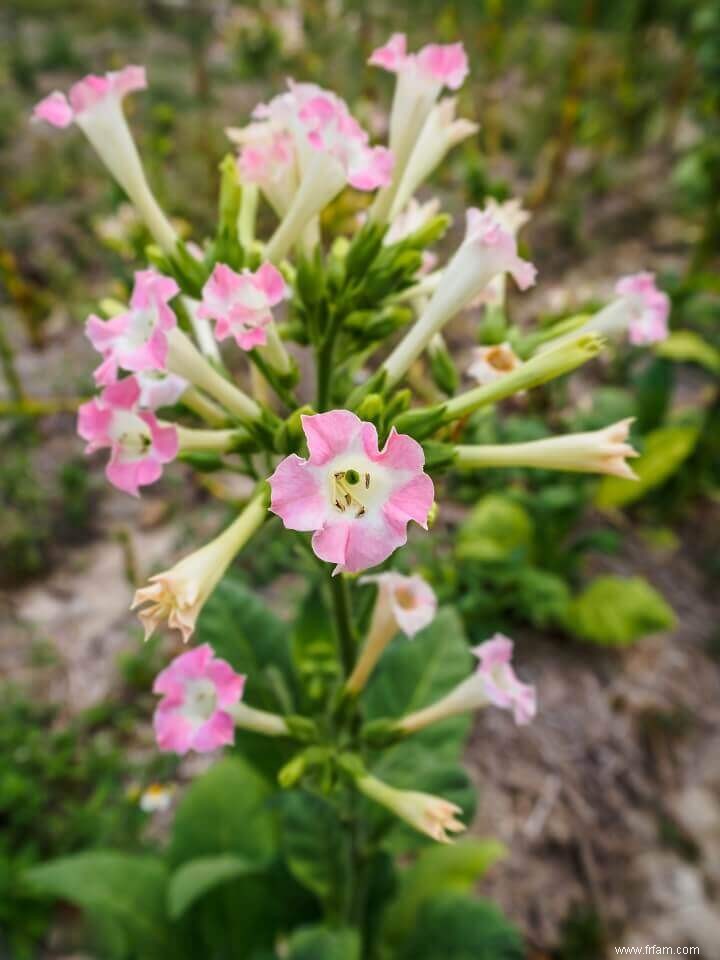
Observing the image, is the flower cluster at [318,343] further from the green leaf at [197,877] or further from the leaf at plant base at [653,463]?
the leaf at plant base at [653,463]

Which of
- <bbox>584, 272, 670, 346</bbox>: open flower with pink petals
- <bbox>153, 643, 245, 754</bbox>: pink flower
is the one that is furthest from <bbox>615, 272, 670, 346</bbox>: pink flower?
<bbox>153, 643, 245, 754</bbox>: pink flower

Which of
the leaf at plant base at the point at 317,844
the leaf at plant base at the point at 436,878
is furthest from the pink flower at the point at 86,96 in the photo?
the leaf at plant base at the point at 436,878

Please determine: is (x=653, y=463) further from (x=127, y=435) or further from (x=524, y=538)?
(x=127, y=435)

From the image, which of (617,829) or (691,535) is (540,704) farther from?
(691,535)

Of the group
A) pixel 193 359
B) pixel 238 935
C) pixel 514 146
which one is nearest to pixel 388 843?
pixel 238 935

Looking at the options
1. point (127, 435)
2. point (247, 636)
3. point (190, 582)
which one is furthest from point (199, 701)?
point (247, 636)

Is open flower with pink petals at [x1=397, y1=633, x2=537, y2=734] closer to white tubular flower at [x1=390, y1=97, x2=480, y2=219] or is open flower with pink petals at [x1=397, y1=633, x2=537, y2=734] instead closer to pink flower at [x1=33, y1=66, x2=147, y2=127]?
white tubular flower at [x1=390, y1=97, x2=480, y2=219]
